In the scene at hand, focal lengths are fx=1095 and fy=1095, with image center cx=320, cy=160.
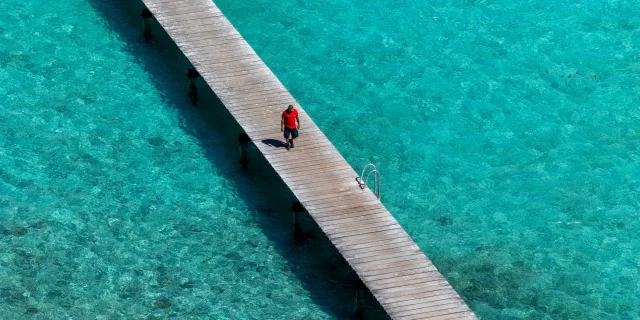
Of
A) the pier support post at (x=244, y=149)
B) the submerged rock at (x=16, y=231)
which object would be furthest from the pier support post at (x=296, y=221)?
the submerged rock at (x=16, y=231)

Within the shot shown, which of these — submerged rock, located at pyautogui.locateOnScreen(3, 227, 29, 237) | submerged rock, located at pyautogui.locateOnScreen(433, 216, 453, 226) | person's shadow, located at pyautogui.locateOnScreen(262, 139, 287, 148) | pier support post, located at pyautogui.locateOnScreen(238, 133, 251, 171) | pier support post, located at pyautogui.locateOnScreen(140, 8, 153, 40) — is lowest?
submerged rock, located at pyautogui.locateOnScreen(3, 227, 29, 237)

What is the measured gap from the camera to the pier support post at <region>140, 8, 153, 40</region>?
36.0 metres

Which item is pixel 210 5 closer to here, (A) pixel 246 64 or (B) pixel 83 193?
(A) pixel 246 64

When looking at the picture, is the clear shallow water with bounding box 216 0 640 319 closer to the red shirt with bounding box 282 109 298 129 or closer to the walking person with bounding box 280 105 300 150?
the walking person with bounding box 280 105 300 150

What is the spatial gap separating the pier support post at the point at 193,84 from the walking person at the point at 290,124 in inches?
169

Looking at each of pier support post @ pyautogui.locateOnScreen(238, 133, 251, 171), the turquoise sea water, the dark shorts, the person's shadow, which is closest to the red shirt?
the dark shorts

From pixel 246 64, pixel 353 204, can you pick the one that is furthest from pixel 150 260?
pixel 246 64

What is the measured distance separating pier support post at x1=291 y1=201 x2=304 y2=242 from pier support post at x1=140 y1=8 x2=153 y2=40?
10673 mm

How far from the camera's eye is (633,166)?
31.9 metres

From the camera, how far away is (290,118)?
29.5 metres

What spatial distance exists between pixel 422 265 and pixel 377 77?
10.1 meters

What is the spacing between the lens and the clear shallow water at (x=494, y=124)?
93.2ft

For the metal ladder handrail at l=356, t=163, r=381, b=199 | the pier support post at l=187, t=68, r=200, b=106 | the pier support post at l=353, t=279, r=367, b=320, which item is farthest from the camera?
the pier support post at l=187, t=68, r=200, b=106

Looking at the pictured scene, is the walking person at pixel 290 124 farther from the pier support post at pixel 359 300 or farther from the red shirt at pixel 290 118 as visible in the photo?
the pier support post at pixel 359 300
